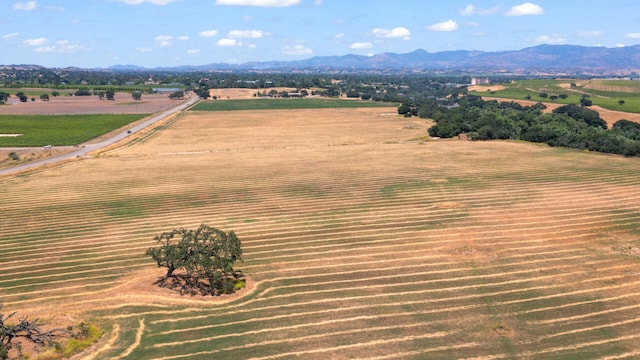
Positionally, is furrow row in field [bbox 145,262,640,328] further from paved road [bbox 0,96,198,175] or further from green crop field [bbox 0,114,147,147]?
green crop field [bbox 0,114,147,147]

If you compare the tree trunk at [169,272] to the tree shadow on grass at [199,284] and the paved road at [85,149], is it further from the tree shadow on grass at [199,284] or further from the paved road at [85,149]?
the paved road at [85,149]

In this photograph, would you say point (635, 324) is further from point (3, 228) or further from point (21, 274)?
point (3, 228)

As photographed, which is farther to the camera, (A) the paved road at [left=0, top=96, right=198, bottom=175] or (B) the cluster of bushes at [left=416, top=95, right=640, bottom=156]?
(B) the cluster of bushes at [left=416, top=95, right=640, bottom=156]

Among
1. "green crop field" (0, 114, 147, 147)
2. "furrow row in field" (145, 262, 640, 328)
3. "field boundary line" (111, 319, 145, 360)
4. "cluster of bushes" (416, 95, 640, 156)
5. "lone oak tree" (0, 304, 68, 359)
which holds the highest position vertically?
"green crop field" (0, 114, 147, 147)

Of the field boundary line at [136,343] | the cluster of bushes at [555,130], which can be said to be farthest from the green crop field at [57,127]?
the field boundary line at [136,343]

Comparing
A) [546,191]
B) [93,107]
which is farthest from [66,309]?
[93,107]

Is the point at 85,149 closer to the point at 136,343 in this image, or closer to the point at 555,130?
the point at 136,343

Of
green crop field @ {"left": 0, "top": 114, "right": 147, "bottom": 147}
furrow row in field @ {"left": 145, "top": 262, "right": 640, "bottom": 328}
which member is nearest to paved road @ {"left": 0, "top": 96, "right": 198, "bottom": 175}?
green crop field @ {"left": 0, "top": 114, "right": 147, "bottom": 147}
